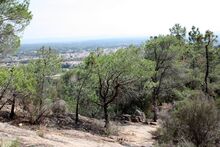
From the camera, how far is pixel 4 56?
20.2 metres

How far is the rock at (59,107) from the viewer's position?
29.5 meters

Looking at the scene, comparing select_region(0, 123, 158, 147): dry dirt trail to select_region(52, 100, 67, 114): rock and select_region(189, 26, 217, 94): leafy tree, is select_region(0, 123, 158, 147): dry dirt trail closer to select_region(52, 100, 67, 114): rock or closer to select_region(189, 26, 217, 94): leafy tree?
select_region(52, 100, 67, 114): rock

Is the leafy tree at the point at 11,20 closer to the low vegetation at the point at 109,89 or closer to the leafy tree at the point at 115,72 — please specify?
the low vegetation at the point at 109,89

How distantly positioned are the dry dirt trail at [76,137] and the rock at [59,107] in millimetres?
4343

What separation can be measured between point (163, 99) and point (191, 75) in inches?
171

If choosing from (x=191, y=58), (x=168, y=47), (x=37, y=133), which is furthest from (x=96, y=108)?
(x=191, y=58)

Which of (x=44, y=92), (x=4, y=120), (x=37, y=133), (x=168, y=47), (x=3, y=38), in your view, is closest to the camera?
(x=3, y=38)

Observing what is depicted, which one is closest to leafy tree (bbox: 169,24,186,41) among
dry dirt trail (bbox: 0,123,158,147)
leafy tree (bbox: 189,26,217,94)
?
leafy tree (bbox: 189,26,217,94)

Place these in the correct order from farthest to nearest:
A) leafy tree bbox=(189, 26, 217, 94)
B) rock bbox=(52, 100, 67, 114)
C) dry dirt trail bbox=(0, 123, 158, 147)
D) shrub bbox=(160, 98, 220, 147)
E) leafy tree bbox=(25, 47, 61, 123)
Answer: leafy tree bbox=(189, 26, 217, 94) < rock bbox=(52, 100, 67, 114) < leafy tree bbox=(25, 47, 61, 123) < shrub bbox=(160, 98, 220, 147) < dry dirt trail bbox=(0, 123, 158, 147)

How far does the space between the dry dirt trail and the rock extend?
4343 mm

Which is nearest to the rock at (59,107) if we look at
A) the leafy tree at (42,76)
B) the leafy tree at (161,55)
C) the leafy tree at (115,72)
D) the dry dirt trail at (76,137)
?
the leafy tree at (42,76)

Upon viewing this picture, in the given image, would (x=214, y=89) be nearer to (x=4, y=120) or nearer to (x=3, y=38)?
(x=4, y=120)

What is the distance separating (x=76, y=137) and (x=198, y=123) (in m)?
6.65

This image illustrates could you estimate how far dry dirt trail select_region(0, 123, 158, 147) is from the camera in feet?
58.2
